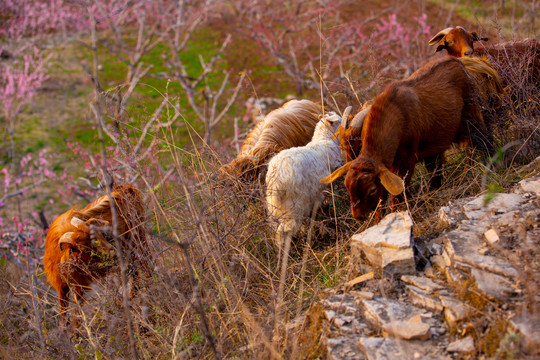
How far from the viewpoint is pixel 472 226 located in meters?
3.55

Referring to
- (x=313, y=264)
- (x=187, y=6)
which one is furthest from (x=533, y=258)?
(x=187, y=6)

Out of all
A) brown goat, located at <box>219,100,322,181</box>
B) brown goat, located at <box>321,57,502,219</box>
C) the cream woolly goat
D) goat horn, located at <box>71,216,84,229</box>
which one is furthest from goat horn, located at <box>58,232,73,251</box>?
brown goat, located at <box>321,57,502,219</box>

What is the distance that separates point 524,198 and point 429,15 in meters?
15.7

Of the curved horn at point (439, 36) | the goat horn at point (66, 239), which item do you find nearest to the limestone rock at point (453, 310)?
the goat horn at point (66, 239)

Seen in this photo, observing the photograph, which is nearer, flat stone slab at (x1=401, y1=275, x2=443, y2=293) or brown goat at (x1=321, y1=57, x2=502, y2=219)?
flat stone slab at (x1=401, y1=275, x2=443, y2=293)

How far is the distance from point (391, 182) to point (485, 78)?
2.06m

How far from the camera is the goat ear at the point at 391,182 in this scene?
3793 millimetres

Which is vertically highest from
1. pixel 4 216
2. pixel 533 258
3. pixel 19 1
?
pixel 19 1

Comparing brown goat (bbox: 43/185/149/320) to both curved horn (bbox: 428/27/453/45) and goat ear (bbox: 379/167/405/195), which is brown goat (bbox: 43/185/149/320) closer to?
goat ear (bbox: 379/167/405/195)

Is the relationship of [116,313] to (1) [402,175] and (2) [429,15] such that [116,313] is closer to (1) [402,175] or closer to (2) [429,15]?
(1) [402,175]

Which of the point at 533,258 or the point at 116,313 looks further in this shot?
the point at 116,313

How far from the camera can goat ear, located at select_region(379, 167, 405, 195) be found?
12.4 feet

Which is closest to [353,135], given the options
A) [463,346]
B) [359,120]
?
[359,120]

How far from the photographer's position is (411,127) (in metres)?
4.27
